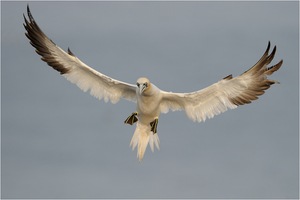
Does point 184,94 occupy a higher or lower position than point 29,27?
lower

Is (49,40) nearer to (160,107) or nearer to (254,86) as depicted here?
(160,107)

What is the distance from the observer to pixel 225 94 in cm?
2380

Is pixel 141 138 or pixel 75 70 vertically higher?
pixel 75 70

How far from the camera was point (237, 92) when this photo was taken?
2373 centimetres

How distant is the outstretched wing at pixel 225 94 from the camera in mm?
23406

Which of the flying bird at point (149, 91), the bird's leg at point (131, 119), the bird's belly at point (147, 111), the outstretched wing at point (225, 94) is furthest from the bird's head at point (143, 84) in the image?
the bird's leg at point (131, 119)

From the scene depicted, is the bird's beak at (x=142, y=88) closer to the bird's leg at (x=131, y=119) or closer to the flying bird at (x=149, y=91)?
the flying bird at (x=149, y=91)

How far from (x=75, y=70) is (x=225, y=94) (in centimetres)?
421

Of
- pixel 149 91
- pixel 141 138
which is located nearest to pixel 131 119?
pixel 141 138

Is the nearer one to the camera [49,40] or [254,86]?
[254,86]

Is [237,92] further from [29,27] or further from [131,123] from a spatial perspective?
[29,27]

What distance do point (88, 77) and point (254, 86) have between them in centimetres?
454

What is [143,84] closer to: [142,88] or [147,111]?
[142,88]

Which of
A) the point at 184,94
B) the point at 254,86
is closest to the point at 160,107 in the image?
the point at 184,94
